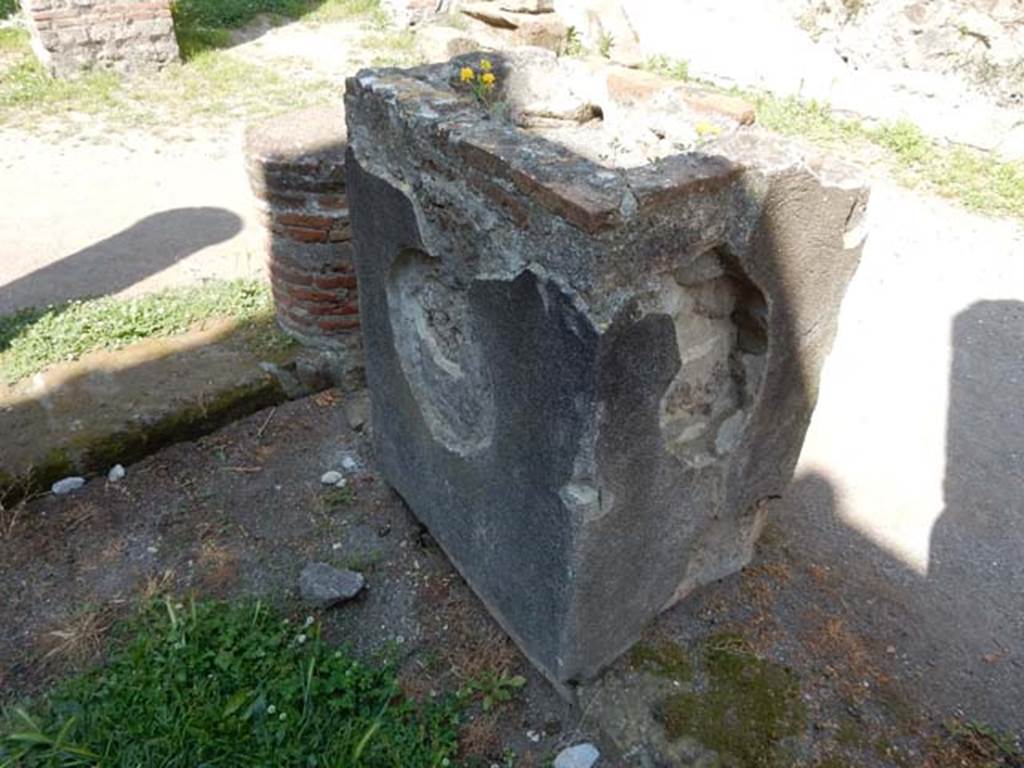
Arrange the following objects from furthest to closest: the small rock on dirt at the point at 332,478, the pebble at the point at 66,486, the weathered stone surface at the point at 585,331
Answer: the small rock on dirt at the point at 332,478 < the pebble at the point at 66,486 < the weathered stone surface at the point at 585,331

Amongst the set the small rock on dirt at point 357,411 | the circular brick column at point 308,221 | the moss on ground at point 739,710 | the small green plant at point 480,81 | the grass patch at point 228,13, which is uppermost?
the small green plant at point 480,81

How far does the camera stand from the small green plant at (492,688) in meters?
2.29

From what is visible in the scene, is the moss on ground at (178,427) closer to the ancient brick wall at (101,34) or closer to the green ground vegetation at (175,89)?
the green ground vegetation at (175,89)

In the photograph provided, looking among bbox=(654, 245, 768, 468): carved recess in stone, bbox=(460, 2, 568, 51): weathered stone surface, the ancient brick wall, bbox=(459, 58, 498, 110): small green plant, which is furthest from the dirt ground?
bbox=(460, 2, 568, 51): weathered stone surface

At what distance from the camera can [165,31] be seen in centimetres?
762

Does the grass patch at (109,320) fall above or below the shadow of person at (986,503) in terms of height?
above

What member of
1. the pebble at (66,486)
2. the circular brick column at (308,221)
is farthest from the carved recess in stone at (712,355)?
the pebble at (66,486)

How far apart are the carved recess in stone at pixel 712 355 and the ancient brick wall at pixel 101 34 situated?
7351mm

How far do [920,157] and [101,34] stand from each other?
23.0 feet

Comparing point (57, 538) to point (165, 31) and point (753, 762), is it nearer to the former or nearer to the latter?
point (753, 762)

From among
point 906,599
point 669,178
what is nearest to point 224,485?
point 669,178

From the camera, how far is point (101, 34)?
A: 7340 mm

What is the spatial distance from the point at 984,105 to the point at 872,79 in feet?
3.14

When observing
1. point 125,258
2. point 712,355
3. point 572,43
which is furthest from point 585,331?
point 572,43
